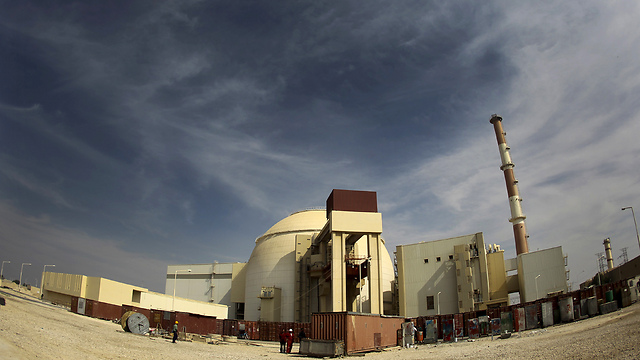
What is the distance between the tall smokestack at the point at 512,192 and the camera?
61719 millimetres

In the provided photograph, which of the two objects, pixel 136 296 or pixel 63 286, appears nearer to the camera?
pixel 63 286

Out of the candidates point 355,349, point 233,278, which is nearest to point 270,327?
point 355,349

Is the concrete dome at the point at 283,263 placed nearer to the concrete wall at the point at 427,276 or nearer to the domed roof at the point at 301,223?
the domed roof at the point at 301,223

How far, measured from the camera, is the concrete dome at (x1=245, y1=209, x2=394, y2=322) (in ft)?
201


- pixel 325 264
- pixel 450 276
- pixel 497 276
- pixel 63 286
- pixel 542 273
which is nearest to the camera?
pixel 542 273

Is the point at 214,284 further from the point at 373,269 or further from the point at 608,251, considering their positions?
the point at 608,251

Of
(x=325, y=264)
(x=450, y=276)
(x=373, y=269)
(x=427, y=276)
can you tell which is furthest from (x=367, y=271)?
(x=450, y=276)

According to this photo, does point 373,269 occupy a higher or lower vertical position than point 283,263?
lower

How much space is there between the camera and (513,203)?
6381cm

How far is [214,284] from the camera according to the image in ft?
260

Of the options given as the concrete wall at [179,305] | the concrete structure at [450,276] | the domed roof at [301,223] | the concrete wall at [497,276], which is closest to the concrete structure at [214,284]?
the concrete wall at [179,305]

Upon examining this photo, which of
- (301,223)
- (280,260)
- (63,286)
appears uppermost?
(301,223)

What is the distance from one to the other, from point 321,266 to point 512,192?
31505 millimetres

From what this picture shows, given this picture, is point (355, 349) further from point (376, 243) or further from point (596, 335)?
point (376, 243)
